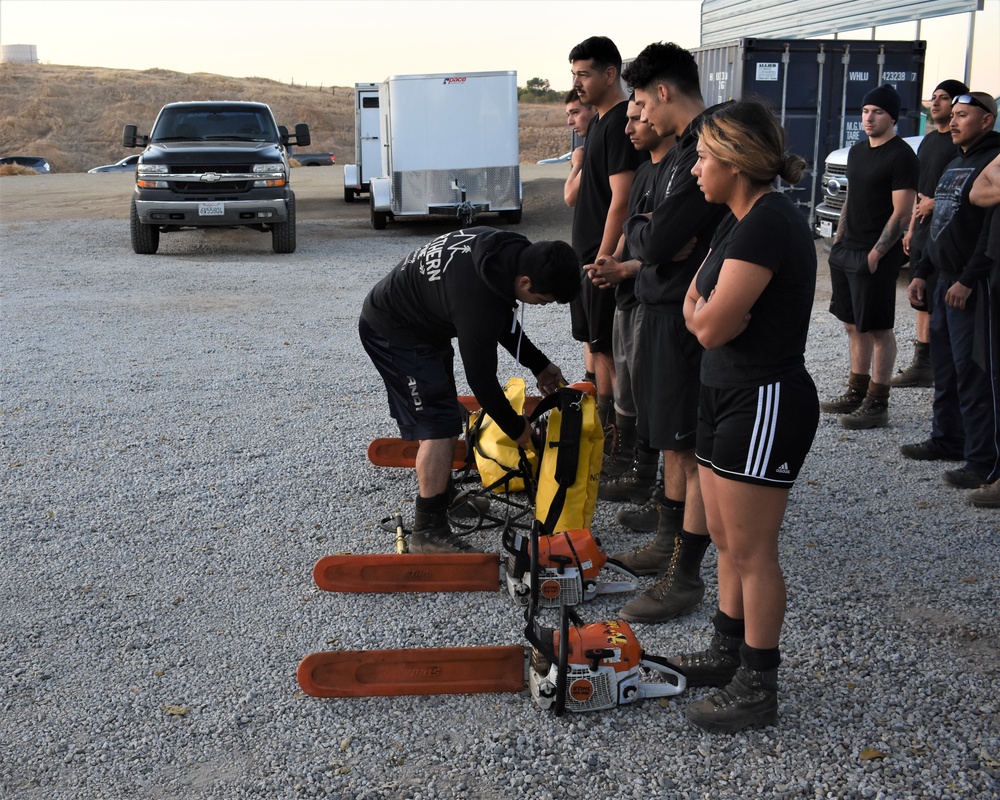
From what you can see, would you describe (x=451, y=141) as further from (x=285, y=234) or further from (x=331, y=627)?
(x=331, y=627)

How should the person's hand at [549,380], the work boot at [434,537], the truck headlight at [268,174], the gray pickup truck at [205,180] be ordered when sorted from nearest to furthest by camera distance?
the work boot at [434,537]
the person's hand at [549,380]
the gray pickup truck at [205,180]
the truck headlight at [268,174]

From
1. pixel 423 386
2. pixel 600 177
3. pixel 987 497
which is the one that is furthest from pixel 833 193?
pixel 423 386

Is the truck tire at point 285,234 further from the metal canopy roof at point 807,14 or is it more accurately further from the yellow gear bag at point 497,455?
the metal canopy roof at point 807,14

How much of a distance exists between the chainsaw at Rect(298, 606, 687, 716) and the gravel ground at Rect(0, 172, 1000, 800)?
0.18 ft

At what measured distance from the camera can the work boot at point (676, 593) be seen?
12.9 ft

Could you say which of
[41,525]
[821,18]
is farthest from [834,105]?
[41,525]

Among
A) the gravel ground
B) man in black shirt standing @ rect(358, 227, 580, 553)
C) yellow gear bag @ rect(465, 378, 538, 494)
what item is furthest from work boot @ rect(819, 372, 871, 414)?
man in black shirt standing @ rect(358, 227, 580, 553)

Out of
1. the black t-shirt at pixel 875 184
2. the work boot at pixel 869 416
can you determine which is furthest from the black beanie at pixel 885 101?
the work boot at pixel 869 416

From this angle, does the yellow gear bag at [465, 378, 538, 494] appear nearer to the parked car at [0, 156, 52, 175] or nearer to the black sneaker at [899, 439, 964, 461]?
the black sneaker at [899, 439, 964, 461]

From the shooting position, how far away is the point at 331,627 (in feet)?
13.0

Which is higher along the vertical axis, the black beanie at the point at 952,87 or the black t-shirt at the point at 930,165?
the black beanie at the point at 952,87

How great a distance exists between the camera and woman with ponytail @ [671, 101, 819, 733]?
2.82 m

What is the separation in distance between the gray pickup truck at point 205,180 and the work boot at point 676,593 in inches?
444

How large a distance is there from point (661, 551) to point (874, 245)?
2936 mm
